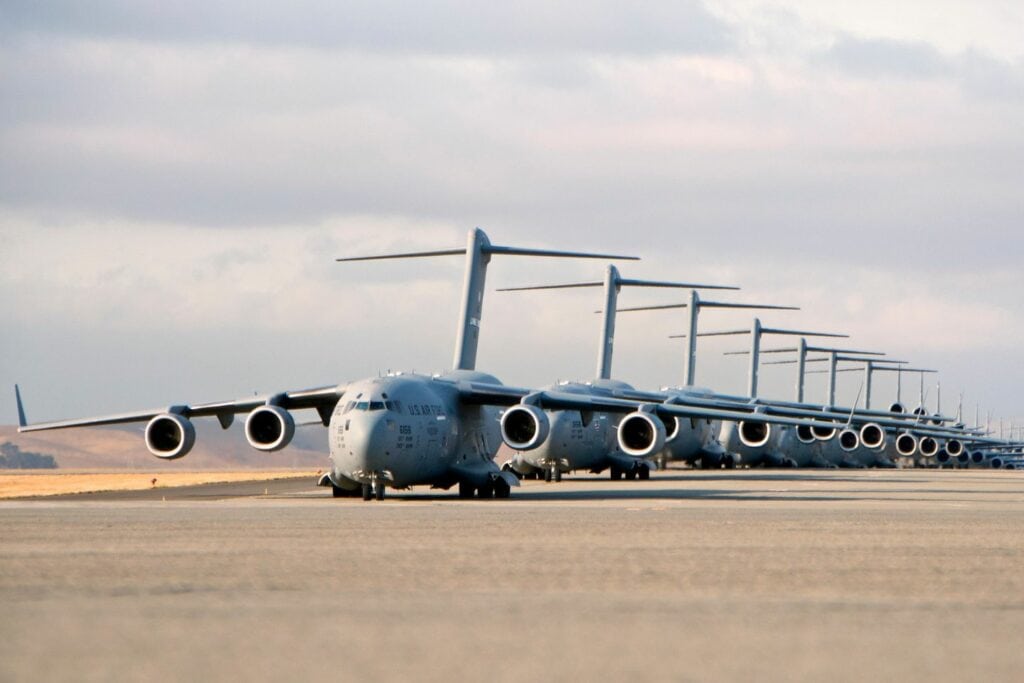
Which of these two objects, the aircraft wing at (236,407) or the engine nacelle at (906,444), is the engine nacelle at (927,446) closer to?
the engine nacelle at (906,444)

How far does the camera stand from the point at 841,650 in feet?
31.6

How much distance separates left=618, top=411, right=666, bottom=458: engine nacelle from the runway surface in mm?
16025

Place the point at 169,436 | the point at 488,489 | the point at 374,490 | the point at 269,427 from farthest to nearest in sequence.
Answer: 1. the point at 169,436
2. the point at 488,489
3. the point at 269,427
4. the point at 374,490

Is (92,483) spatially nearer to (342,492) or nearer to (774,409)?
(342,492)

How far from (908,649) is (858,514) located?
19307mm

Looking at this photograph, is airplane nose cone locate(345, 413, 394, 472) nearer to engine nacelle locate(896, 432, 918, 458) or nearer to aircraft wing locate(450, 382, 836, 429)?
aircraft wing locate(450, 382, 836, 429)

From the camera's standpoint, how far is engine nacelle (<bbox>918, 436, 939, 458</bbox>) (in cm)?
11444

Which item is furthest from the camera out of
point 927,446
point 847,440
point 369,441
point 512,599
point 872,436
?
point 927,446

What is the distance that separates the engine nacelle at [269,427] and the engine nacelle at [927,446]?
270 ft

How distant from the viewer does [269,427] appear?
38.9 metres

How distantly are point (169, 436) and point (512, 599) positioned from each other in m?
28.6

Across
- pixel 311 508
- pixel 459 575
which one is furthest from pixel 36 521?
pixel 459 575

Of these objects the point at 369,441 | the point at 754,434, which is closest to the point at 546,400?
the point at 369,441

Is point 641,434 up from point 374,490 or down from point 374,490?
up
